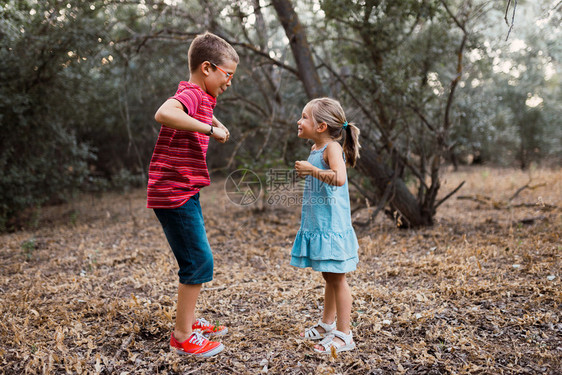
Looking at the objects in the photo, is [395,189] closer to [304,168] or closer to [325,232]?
[325,232]

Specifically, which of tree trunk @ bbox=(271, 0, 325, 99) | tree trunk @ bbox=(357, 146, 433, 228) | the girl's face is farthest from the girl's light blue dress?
tree trunk @ bbox=(271, 0, 325, 99)

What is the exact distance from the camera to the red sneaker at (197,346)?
2314 mm

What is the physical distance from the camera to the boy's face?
2.22m

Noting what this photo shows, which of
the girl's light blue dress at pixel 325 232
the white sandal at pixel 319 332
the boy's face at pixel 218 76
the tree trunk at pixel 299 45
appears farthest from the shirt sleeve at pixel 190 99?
the tree trunk at pixel 299 45

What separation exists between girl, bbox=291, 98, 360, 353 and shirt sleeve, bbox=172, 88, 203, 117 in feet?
1.99

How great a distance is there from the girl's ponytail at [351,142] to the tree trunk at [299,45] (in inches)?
108

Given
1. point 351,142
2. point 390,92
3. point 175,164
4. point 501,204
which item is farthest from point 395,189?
point 175,164

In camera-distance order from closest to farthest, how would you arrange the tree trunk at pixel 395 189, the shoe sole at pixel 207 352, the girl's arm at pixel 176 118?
1. the girl's arm at pixel 176 118
2. the shoe sole at pixel 207 352
3. the tree trunk at pixel 395 189

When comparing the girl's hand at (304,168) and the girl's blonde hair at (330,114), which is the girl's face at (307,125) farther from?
the girl's hand at (304,168)

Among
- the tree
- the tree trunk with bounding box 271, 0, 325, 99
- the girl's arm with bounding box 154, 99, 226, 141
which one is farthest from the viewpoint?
the tree trunk with bounding box 271, 0, 325, 99

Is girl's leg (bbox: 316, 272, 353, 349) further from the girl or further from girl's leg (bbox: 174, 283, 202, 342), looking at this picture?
girl's leg (bbox: 174, 283, 202, 342)

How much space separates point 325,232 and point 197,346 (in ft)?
3.18

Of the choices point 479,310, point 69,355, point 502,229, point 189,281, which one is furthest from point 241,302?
point 502,229

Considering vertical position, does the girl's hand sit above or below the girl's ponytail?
below
